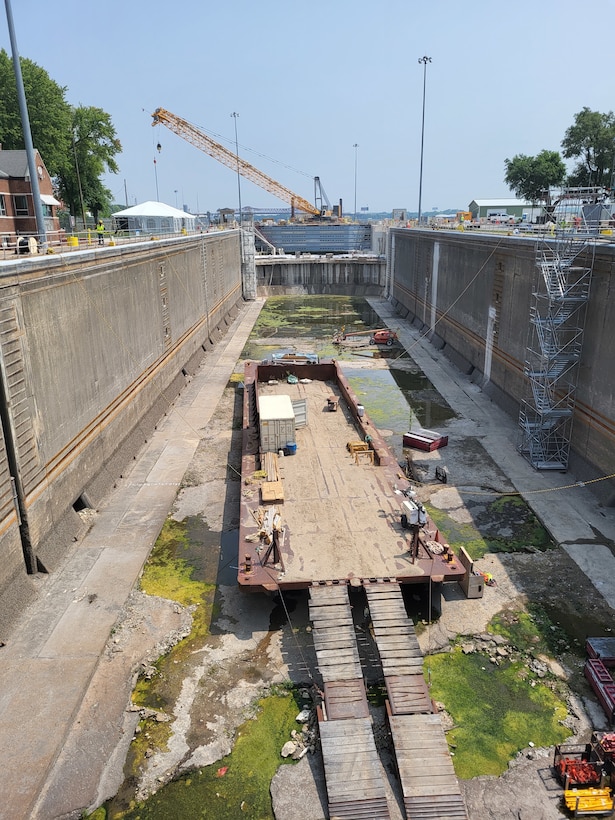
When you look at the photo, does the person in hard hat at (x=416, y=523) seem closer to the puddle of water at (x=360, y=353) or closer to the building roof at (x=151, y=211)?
the puddle of water at (x=360, y=353)

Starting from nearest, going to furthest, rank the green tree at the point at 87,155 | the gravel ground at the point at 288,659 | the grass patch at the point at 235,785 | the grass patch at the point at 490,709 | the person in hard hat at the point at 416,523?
1. the grass patch at the point at 235,785
2. the gravel ground at the point at 288,659
3. the grass patch at the point at 490,709
4. the person in hard hat at the point at 416,523
5. the green tree at the point at 87,155

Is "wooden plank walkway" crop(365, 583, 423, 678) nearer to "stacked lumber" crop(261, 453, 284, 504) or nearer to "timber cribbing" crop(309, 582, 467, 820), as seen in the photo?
"timber cribbing" crop(309, 582, 467, 820)

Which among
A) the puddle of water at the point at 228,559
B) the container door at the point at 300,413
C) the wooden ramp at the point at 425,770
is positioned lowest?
the puddle of water at the point at 228,559

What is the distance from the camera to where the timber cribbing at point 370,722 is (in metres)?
8.37

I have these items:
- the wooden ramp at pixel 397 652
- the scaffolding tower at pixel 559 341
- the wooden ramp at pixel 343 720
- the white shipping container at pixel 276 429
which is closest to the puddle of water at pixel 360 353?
the scaffolding tower at pixel 559 341

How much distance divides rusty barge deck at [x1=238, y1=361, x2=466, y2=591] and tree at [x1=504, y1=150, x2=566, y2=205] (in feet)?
235

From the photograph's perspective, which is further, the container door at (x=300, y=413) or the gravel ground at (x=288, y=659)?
the container door at (x=300, y=413)

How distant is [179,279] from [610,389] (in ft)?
75.0

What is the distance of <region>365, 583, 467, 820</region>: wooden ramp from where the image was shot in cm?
836

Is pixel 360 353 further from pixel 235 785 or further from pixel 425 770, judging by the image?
pixel 235 785

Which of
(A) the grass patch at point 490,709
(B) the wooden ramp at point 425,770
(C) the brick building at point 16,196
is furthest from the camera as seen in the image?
(C) the brick building at point 16,196

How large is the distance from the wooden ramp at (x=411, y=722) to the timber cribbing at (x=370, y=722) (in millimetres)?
12

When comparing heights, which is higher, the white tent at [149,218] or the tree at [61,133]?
the tree at [61,133]

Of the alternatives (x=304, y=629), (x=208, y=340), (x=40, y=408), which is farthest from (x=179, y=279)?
(x=304, y=629)
